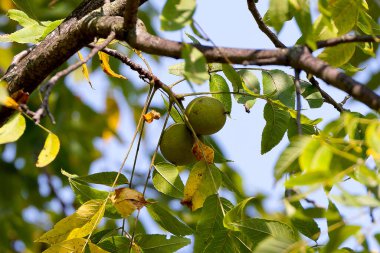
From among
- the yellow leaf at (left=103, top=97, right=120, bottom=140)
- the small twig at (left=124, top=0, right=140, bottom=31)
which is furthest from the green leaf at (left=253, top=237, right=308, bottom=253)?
the yellow leaf at (left=103, top=97, right=120, bottom=140)

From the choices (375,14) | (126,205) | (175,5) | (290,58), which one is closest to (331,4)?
(290,58)

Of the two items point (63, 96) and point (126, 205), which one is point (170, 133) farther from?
point (63, 96)

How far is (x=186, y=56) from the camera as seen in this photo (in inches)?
65.7

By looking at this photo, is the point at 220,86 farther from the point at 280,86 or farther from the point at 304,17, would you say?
the point at 304,17

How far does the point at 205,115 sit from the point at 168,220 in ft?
1.19

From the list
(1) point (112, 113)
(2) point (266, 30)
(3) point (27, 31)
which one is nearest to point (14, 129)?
(3) point (27, 31)

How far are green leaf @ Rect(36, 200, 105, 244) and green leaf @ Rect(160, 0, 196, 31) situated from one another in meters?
0.65

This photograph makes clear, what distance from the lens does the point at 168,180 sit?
2.32m

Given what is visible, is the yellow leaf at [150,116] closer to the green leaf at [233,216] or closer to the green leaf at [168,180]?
the green leaf at [168,180]

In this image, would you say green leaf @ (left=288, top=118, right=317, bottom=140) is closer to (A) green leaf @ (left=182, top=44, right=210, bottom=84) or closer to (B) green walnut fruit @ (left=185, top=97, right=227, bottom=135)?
(B) green walnut fruit @ (left=185, top=97, right=227, bottom=135)

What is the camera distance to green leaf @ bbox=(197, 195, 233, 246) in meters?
2.13

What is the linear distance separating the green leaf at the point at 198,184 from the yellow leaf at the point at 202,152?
0.04 meters

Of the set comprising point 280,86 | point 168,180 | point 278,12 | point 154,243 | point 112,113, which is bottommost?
point 112,113

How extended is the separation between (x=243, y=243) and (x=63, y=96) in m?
2.71
